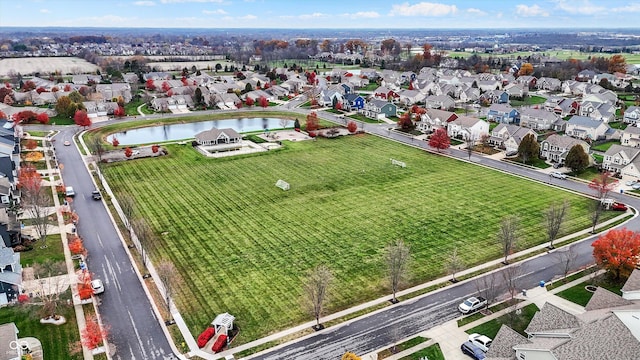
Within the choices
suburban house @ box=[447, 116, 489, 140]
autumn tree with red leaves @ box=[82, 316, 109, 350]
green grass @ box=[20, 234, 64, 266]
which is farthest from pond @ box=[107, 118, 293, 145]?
autumn tree with red leaves @ box=[82, 316, 109, 350]

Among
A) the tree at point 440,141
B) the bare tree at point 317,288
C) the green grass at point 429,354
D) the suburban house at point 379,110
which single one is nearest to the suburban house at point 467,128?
the tree at point 440,141

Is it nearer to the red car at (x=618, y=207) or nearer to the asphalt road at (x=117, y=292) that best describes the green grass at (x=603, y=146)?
the red car at (x=618, y=207)

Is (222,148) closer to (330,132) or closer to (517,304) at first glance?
(330,132)

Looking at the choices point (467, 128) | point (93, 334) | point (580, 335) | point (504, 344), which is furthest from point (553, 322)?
point (467, 128)

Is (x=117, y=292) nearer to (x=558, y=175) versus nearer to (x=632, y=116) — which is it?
(x=558, y=175)

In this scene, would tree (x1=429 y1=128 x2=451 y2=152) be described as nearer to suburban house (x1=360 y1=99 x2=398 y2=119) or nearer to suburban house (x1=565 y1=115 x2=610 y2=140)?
suburban house (x1=360 y1=99 x2=398 y2=119)

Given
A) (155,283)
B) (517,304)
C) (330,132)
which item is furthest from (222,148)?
(517,304)
